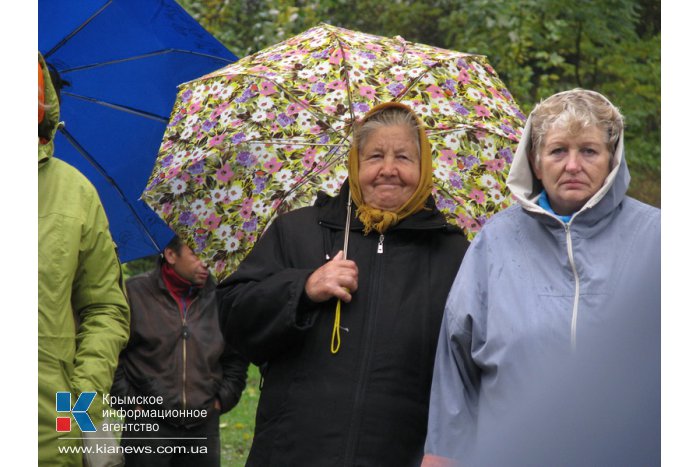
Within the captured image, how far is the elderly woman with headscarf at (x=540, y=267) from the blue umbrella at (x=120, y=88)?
1.80 meters

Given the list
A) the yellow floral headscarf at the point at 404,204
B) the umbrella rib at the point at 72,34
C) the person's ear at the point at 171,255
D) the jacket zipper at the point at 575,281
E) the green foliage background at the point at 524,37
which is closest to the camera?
the jacket zipper at the point at 575,281

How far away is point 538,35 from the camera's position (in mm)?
9867

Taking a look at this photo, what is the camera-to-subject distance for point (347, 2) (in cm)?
1080

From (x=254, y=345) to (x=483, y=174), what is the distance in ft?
4.29

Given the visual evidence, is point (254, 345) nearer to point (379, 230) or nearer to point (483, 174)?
point (379, 230)

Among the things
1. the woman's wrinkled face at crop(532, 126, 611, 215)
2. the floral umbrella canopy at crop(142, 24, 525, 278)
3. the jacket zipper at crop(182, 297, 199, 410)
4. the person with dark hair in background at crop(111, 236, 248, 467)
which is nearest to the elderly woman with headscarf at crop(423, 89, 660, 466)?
the woman's wrinkled face at crop(532, 126, 611, 215)

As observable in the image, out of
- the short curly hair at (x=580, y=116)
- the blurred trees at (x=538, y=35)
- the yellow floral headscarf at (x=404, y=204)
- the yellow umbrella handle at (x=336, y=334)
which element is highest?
the blurred trees at (x=538, y=35)

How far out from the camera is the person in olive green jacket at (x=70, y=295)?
3686 mm

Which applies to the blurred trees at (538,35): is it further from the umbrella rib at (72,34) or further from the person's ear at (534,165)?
the umbrella rib at (72,34)

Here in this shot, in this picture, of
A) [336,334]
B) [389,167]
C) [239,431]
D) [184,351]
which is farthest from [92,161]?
[239,431]

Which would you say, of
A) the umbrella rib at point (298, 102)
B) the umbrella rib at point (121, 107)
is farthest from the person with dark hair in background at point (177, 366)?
the umbrella rib at point (298, 102)

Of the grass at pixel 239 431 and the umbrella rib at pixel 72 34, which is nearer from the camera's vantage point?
the umbrella rib at pixel 72 34

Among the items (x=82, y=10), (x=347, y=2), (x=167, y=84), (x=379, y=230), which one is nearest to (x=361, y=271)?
(x=379, y=230)

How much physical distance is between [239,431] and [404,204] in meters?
4.75
